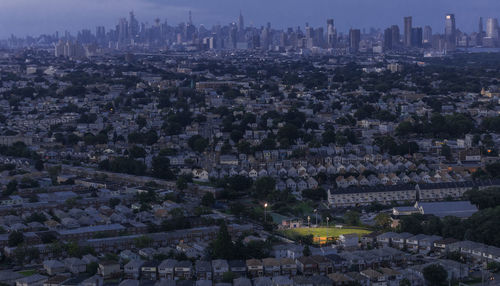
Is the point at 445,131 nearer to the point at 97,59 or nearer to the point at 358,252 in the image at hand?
the point at 358,252

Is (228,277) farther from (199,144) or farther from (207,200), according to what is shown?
(199,144)

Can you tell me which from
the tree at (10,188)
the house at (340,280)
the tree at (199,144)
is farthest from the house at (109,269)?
the tree at (199,144)

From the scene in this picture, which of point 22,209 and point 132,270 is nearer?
point 132,270

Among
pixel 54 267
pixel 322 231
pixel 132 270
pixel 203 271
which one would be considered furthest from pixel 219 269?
pixel 322 231

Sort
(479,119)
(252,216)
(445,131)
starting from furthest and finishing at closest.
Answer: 1. (479,119)
2. (445,131)
3. (252,216)

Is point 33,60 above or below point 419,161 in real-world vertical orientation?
above

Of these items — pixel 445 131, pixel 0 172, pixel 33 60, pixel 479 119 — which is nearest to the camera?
pixel 0 172

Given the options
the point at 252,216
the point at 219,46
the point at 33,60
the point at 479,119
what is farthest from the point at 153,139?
the point at 219,46
